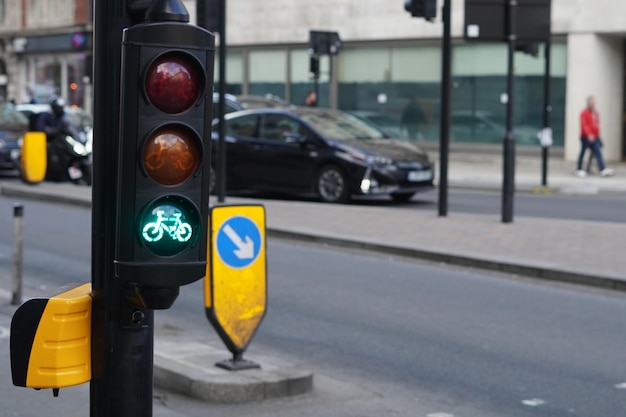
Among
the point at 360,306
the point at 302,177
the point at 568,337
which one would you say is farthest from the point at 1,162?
the point at 568,337

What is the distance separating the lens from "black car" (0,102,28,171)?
25500 mm

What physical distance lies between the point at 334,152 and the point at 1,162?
28.8 feet

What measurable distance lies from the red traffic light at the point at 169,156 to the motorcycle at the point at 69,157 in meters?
19.2

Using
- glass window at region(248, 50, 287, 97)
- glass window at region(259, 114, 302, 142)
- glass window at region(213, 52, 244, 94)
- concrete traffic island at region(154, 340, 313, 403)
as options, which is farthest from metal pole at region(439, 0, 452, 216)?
glass window at region(213, 52, 244, 94)

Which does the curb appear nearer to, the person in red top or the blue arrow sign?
the blue arrow sign

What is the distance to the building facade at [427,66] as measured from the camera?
1192 inches

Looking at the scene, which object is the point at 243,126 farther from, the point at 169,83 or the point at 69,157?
the point at 169,83

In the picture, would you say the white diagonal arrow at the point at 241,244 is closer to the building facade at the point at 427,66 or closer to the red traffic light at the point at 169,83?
the red traffic light at the point at 169,83

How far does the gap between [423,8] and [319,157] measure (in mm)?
3883

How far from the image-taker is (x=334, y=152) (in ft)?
63.8

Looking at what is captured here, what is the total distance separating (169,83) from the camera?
3.64 m

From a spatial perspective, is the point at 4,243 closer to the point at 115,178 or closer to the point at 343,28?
the point at 115,178

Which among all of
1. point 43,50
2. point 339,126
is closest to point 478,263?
point 339,126

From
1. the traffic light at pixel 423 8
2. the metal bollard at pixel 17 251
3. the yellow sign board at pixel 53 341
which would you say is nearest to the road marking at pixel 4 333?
the metal bollard at pixel 17 251
